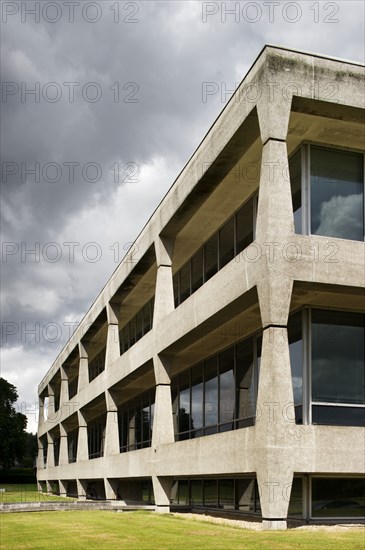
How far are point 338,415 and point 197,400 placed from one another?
11.6m

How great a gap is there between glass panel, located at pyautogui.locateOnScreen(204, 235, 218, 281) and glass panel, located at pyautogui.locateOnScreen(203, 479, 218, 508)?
8.26m

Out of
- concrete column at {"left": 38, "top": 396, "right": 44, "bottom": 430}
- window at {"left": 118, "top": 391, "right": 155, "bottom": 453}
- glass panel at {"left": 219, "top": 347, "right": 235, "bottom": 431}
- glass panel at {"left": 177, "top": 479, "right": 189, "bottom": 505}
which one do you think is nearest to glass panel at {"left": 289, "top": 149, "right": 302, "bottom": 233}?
glass panel at {"left": 219, "top": 347, "right": 235, "bottom": 431}

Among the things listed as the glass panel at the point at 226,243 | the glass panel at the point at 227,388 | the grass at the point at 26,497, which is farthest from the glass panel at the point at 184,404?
the grass at the point at 26,497

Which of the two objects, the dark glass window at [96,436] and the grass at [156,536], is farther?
the dark glass window at [96,436]

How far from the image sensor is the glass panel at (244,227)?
79.9 feet

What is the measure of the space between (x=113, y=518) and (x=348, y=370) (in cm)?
889

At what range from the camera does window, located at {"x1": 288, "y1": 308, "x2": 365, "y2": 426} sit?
62.6 feet

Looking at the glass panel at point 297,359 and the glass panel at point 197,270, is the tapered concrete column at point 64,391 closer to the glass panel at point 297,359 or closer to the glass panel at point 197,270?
the glass panel at point 197,270

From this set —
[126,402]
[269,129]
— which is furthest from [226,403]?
[126,402]

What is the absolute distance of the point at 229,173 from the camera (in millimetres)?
23359

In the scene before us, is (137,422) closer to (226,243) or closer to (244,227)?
(226,243)

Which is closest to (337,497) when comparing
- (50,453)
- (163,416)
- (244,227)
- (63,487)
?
(244,227)

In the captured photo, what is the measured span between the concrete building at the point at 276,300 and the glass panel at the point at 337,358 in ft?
0.11

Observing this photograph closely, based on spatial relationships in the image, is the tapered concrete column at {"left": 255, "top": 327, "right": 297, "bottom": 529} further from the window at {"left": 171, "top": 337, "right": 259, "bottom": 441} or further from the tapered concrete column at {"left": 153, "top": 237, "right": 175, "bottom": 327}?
the tapered concrete column at {"left": 153, "top": 237, "right": 175, "bottom": 327}
